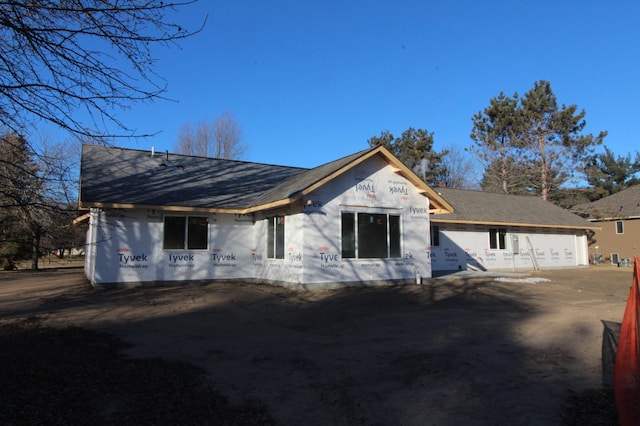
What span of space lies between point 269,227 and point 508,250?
574 inches

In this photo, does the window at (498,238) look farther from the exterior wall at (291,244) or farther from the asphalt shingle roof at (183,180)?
the asphalt shingle roof at (183,180)

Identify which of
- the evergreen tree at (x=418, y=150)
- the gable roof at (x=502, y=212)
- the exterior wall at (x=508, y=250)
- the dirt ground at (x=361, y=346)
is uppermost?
the evergreen tree at (x=418, y=150)

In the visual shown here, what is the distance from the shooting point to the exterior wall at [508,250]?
70.1 ft

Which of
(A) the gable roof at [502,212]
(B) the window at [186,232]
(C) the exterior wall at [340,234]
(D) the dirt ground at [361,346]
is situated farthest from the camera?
(A) the gable roof at [502,212]

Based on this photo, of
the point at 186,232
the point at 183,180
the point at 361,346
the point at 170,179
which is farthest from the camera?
the point at 183,180

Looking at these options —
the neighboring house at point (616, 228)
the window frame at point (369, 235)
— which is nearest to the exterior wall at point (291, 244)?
the window frame at point (369, 235)

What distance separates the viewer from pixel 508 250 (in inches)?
918

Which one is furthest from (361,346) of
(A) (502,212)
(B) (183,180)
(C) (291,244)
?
(A) (502,212)

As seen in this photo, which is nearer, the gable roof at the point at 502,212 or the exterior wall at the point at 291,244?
the exterior wall at the point at 291,244

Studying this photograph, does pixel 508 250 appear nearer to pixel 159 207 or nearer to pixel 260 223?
pixel 260 223

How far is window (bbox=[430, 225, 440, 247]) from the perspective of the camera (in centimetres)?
2086

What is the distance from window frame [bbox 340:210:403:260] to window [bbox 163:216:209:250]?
4.86m

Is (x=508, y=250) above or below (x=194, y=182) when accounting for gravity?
below

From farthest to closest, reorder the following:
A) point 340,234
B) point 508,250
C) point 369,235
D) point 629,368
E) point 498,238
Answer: point 508,250 < point 498,238 < point 369,235 < point 340,234 < point 629,368
